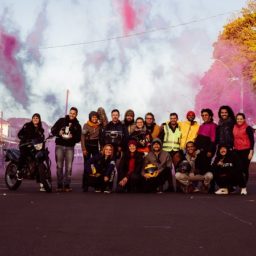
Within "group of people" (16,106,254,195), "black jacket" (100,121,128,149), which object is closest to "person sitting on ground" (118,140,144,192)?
"group of people" (16,106,254,195)

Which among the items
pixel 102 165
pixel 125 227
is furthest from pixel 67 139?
pixel 125 227

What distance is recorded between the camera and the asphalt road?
230 inches

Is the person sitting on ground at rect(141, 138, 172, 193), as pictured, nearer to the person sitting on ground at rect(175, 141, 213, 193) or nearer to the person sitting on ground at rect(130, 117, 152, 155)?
the person sitting on ground at rect(130, 117, 152, 155)

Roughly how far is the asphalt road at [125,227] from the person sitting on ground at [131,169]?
102 inches

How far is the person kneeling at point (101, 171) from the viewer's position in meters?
14.1

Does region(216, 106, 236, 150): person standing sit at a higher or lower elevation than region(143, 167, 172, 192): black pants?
higher

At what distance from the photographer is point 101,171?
1416cm

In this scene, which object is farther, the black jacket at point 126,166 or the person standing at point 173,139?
the person standing at point 173,139

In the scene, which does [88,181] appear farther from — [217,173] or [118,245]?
[118,245]

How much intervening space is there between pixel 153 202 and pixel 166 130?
383cm

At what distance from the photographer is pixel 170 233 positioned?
6977mm

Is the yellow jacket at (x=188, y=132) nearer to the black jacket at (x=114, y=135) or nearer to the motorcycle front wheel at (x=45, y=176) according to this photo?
the black jacket at (x=114, y=135)

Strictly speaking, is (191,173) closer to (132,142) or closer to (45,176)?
(132,142)

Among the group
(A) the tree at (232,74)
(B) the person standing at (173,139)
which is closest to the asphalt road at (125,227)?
(B) the person standing at (173,139)
